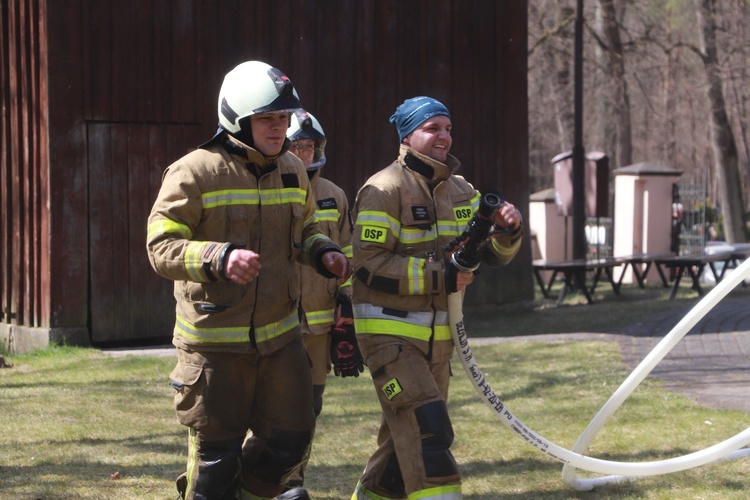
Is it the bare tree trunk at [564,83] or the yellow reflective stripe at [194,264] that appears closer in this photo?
the yellow reflective stripe at [194,264]

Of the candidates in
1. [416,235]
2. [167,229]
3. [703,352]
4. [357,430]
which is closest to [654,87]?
[703,352]

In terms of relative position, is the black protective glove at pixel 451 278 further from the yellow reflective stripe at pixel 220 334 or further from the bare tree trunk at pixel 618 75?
the bare tree trunk at pixel 618 75

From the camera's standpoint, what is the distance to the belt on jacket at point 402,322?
191 inches

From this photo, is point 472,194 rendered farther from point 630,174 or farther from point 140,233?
point 630,174

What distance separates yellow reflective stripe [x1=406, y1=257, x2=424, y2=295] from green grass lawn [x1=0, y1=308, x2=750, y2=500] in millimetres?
1492

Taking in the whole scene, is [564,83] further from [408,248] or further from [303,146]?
[408,248]

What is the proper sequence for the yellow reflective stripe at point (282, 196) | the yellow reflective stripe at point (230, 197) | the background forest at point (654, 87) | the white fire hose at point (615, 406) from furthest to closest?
1. the background forest at point (654, 87)
2. the white fire hose at point (615, 406)
3. the yellow reflective stripe at point (282, 196)
4. the yellow reflective stripe at point (230, 197)

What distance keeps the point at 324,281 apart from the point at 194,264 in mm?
1838

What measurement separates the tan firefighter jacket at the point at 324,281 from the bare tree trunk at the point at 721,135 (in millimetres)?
23196

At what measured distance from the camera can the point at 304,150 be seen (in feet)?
19.1

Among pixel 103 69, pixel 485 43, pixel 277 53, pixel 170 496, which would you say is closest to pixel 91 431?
pixel 170 496

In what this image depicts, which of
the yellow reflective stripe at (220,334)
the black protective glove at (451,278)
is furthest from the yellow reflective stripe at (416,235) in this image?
the yellow reflective stripe at (220,334)

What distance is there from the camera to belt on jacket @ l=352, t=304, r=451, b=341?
4863 millimetres

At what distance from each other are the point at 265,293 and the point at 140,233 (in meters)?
7.27
